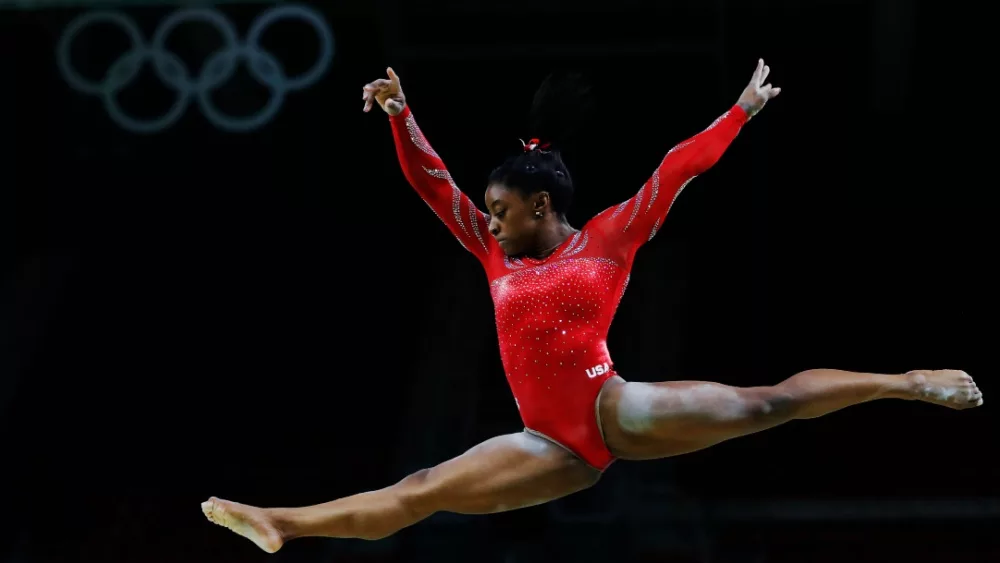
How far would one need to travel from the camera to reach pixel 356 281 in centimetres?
663

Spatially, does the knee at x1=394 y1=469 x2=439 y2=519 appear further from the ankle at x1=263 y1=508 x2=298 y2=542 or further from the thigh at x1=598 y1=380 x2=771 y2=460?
the thigh at x1=598 y1=380 x2=771 y2=460

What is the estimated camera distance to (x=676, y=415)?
311 centimetres

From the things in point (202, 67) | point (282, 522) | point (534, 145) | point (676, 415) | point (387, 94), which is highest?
point (202, 67)

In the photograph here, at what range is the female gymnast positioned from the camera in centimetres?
312

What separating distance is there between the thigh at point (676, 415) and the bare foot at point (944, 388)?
0.41 metres

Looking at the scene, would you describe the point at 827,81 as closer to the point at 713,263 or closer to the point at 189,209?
the point at 713,263

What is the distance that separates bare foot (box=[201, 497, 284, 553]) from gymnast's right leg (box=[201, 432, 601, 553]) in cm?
2

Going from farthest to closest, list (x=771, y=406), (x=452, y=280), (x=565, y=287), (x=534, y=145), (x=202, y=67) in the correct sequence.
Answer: (x=452, y=280), (x=202, y=67), (x=534, y=145), (x=565, y=287), (x=771, y=406)

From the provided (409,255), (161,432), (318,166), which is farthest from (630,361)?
(161,432)

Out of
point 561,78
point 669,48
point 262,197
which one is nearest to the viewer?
point 561,78

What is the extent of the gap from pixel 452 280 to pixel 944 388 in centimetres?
374

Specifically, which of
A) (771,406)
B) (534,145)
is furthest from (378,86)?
(771,406)

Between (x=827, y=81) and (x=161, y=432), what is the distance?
12.9 ft

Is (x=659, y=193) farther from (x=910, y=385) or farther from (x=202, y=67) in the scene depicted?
(x=202, y=67)
